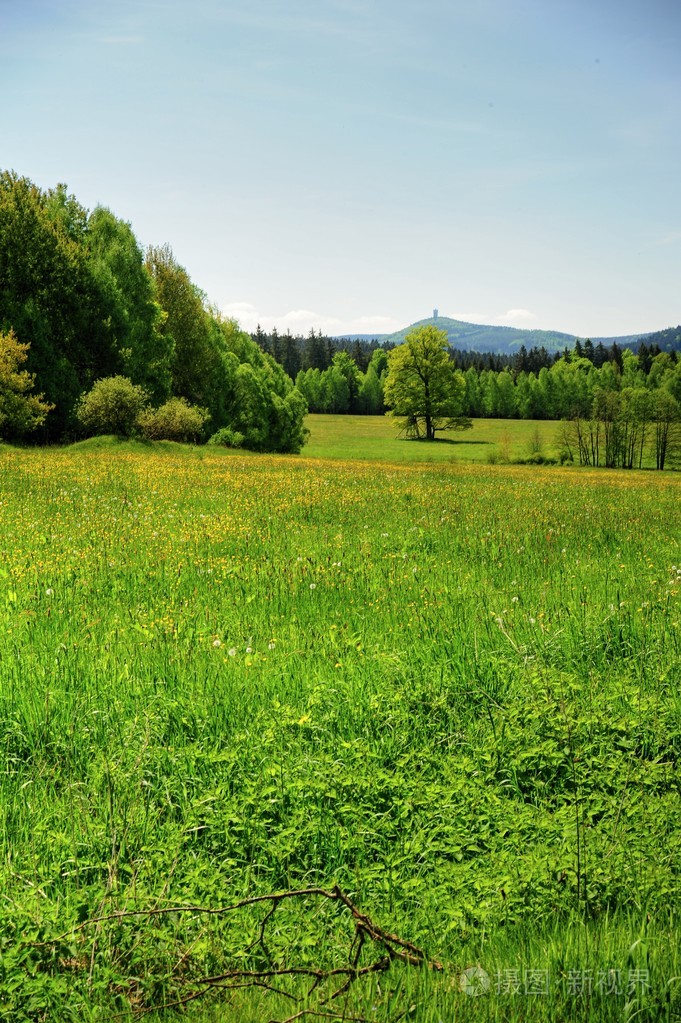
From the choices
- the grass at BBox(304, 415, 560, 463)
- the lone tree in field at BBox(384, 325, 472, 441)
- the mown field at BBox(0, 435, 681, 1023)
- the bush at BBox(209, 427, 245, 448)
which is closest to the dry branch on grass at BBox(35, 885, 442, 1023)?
the mown field at BBox(0, 435, 681, 1023)

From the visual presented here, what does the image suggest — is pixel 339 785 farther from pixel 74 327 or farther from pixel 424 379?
pixel 424 379

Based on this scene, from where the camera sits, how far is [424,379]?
85.2m

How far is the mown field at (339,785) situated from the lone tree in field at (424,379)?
3100 inches

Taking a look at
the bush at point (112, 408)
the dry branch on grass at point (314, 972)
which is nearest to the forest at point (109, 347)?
the bush at point (112, 408)

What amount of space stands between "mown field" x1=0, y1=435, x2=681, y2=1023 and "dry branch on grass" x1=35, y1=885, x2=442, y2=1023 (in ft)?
0.09

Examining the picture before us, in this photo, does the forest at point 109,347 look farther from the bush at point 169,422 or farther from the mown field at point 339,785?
the mown field at point 339,785

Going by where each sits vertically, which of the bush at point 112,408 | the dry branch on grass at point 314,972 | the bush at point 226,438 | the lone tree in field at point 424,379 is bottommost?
the dry branch on grass at point 314,972

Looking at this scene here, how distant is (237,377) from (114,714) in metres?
52.7

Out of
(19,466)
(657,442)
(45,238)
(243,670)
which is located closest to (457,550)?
(243,670)

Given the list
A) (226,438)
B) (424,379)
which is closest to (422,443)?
(424,379)

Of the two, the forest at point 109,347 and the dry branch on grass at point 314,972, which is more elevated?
the forest at point 109,347

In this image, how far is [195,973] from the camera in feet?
8.69

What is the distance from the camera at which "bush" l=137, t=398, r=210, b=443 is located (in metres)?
37.9

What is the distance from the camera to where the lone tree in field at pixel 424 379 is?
8406 cm
